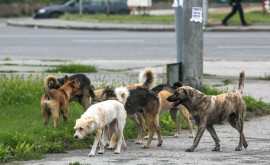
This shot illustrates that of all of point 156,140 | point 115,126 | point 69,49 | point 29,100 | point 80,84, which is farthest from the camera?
point 69,49

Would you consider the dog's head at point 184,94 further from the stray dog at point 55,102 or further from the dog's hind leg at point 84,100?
the dog's hind leg at point 84,100

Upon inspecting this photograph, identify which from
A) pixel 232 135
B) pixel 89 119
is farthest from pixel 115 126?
pixel 232 135

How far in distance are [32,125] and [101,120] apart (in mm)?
1575

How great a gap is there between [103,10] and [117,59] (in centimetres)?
1962

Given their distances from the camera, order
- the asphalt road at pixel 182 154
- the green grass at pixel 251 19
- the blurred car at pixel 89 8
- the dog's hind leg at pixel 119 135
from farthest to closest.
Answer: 1. the blurred car at pixel 89 8
2. the green grass at pixel 251 19
3. the dog's hind leg at pixel 119 135
4. the asphalt road at pixel 182 154

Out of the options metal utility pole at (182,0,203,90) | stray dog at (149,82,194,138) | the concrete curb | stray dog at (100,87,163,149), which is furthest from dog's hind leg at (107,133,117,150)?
the concrete curb

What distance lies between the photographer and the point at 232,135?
31.2 ft

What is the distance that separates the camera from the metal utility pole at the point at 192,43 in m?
11.4

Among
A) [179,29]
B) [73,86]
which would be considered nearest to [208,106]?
[73,86]

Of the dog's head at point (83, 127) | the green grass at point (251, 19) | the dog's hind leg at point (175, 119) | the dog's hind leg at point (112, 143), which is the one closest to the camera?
the dog's head at point (83, 127)

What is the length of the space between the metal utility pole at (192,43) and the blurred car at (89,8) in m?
26.5

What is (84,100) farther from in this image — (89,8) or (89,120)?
(89,8)

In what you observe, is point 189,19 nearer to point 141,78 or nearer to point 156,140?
point 141,78

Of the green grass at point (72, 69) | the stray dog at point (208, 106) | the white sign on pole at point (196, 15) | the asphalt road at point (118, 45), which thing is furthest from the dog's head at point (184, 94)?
the asphalt road at point (118, 45)
